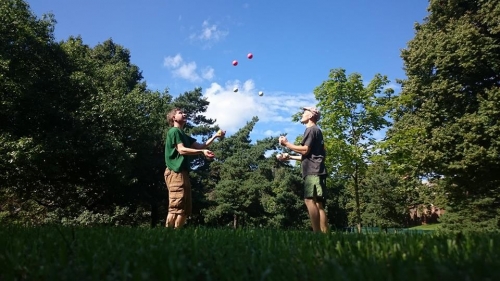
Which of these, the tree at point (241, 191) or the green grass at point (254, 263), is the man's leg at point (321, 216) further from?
the tree at point (241, 191)

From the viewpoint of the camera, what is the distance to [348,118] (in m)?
19.8

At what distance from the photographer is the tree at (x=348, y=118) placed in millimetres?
19078

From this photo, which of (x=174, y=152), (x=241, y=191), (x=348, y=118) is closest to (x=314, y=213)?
(x=174, y=152)

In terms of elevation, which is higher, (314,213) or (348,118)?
(348,118)

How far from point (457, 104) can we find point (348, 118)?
652 cm

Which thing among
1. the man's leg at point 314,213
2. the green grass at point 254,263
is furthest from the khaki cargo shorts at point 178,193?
the green grass at point 254,263

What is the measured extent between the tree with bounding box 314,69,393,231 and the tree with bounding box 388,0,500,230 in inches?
48.3

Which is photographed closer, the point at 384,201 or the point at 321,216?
the point at 321,216

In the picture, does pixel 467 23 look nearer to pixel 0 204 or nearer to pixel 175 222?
pixel 175 222

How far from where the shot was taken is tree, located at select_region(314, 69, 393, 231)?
19.1 metres

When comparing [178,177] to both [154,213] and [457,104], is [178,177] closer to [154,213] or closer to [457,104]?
[457,104]

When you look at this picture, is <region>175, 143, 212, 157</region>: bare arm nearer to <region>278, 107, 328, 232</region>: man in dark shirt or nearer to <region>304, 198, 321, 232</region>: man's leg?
<region>278, 107, 328, 232</region>: man in dark shirt

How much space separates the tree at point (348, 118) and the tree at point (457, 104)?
4.03 feet

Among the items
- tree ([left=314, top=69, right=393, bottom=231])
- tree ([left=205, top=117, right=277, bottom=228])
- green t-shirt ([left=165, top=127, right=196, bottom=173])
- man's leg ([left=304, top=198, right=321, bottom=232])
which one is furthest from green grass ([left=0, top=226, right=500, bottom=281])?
tree ([left=205, top=117, right=277, bottom=228])
